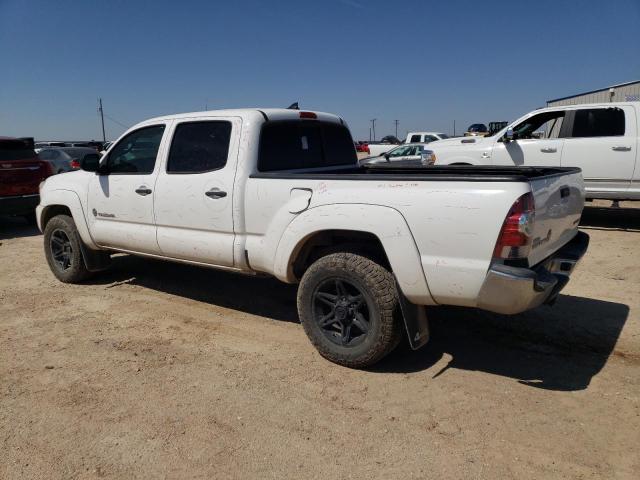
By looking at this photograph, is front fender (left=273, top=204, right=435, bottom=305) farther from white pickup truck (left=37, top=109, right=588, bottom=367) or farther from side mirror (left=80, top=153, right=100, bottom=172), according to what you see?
side mirror (left=80, top=153, right=100, bottom=172)

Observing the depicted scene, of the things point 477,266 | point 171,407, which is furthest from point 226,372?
point 477,266

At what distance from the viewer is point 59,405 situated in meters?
3.29

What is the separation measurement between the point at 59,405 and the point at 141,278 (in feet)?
9.94

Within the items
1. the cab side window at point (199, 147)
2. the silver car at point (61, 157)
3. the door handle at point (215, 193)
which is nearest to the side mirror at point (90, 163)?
the cab side window at point (199, 147)

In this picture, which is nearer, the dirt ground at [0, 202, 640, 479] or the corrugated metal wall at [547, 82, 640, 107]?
the dirt ground at [0, 202, 640, 479]

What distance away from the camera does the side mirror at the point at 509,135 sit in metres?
9.39

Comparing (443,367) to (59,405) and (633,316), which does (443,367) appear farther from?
(59,405)

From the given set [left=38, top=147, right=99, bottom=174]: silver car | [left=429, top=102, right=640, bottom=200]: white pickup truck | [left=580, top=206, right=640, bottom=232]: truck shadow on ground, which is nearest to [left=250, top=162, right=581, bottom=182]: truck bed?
[left=429, top=102, right=640, bottom=200]: white pickup truck

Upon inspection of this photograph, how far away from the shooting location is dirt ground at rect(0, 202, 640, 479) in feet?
8.81

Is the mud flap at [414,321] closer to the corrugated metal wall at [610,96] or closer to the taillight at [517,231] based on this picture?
the taillight at [517,231]

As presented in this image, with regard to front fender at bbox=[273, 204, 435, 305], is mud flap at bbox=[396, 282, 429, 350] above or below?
below

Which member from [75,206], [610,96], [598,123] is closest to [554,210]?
[75,206]

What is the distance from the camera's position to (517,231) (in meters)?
2.88

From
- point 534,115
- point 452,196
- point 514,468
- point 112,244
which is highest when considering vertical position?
point 534,115
